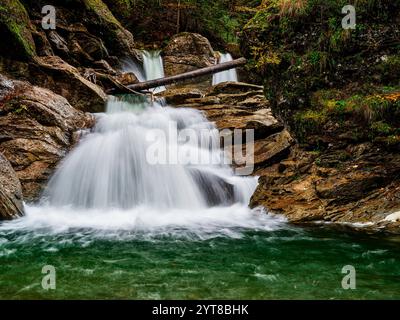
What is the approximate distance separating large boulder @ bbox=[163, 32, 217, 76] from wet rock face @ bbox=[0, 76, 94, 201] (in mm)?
8854

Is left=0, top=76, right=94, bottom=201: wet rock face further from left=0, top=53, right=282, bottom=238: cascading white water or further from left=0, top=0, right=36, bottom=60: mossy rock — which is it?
left=0, top=0, right=36, bottom=60: mossy rock

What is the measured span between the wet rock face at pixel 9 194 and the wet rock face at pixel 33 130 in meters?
0.61

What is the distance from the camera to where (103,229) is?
6.63 m

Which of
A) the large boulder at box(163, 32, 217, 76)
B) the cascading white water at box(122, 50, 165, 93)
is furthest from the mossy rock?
the large boulder at box(163, 32, 217, 76)

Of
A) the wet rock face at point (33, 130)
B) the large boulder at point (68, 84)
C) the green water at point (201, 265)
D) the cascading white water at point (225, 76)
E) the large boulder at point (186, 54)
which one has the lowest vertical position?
the green water at point (201, 265)

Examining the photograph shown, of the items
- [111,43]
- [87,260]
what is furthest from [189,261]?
[111,43]

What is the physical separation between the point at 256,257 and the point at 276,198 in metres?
2.75

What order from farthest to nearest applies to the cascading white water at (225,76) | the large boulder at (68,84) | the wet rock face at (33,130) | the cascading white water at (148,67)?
the cascading white water at (225,76) → the cascading white water at (148,67) → the large boulder at (68,84) → the wet rock face at (33,130)

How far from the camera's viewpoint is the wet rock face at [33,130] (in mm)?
8133

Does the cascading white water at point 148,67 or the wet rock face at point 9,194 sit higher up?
the cascading white water at point 148,67

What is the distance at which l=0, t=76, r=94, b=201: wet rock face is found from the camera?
813 centimetres

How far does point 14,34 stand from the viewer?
10.3m

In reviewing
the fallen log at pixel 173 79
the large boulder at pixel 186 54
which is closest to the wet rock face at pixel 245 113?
the fallen log at pixel 173 79

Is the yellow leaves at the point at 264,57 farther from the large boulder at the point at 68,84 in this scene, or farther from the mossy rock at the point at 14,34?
the mossy rock at the point at 14,34
